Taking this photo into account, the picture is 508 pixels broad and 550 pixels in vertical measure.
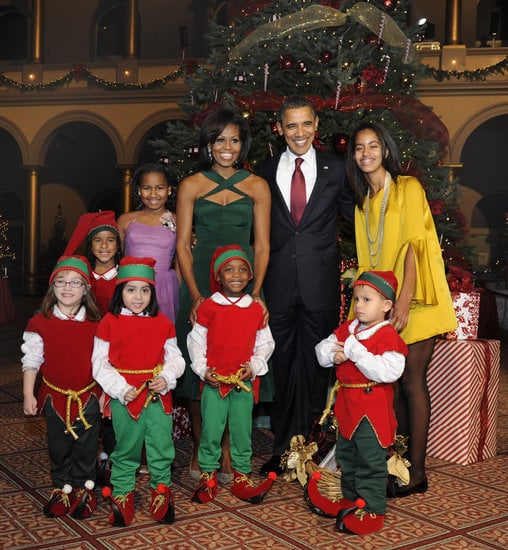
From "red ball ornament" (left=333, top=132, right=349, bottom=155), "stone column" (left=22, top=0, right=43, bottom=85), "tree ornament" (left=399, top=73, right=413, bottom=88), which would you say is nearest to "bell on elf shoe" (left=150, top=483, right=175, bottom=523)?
"red ball ornament" (left=333, top=132, right=349, bottom=155)

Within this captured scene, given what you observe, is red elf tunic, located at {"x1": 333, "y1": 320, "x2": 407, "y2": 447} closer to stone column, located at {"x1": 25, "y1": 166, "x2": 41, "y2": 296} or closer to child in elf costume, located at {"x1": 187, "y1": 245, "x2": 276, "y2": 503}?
child in elf costume, located at {"x1": 187, "y1": 245, "x2": 276, "y2": 503}

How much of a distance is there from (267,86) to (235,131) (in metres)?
1.27

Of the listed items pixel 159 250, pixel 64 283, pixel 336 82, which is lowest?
pixel 64 283

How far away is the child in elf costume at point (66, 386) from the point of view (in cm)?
295

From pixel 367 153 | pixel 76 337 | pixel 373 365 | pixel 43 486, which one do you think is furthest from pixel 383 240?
pixel 43 486

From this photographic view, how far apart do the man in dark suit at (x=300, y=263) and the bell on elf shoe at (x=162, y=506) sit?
2.73 ft

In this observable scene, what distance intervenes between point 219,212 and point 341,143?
1.04 meters

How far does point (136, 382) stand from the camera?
2.94 meters

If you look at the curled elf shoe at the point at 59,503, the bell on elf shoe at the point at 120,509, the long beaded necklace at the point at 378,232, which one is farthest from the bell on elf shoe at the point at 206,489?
the long beaded necklace at the point at 378,232

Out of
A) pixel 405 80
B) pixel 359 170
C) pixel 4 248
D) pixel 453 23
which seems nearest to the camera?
pixel 359 170

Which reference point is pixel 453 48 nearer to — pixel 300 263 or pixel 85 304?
pixel 300 263

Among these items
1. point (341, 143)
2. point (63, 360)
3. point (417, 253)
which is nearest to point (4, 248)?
point (341, 143)

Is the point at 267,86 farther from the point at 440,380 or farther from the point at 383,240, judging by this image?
the point at 440,380

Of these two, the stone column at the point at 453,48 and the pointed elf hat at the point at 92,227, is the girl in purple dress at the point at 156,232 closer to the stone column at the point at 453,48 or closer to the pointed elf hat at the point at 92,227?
the pointed elf hat at the point at 92,227
